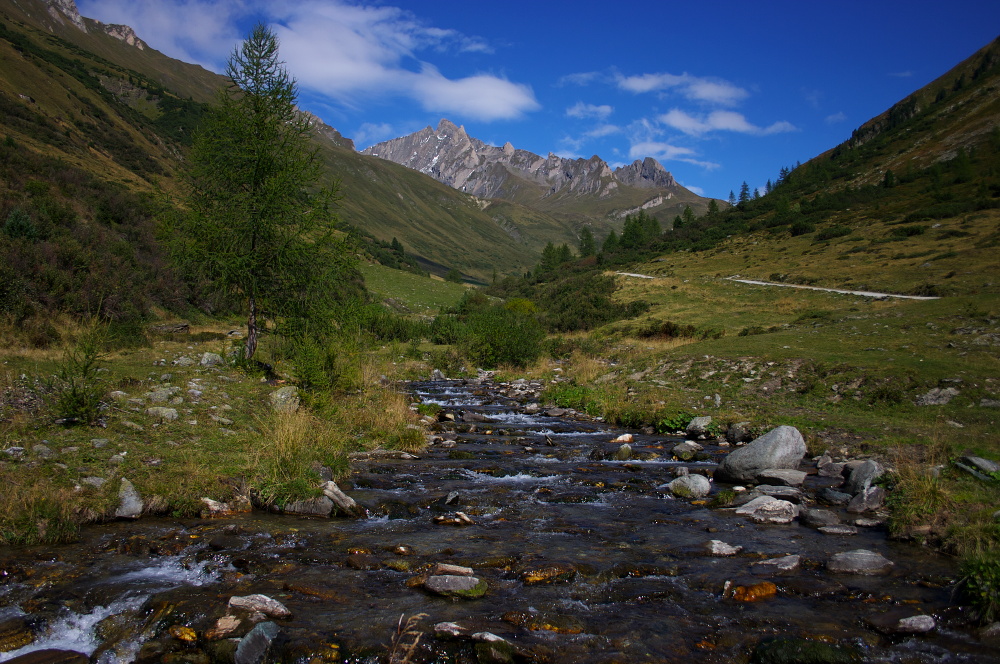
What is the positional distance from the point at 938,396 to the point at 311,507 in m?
17.3

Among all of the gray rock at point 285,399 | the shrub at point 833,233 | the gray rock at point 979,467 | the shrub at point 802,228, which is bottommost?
the gray rock at point 979,467

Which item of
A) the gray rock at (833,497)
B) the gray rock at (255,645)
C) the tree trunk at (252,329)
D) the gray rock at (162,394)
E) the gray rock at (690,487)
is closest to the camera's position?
the gray rock at (255,645)

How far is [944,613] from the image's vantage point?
19.3ft

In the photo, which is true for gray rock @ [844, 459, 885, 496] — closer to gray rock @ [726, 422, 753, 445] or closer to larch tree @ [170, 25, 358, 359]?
gray rock @ [726, 422, 753, 445]

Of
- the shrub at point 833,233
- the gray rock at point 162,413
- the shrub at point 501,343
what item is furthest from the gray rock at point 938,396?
the shrub at point 833,233

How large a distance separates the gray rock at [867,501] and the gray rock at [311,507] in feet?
31.0

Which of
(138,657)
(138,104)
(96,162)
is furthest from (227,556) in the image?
(138,104)

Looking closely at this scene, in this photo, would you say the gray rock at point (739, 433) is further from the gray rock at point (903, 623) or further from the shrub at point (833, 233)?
the shrub at point (833, 233)

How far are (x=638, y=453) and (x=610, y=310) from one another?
125 ft

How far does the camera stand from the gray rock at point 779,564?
23.4 feet

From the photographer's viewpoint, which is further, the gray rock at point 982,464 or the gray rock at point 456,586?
the gray rock at point 982,464

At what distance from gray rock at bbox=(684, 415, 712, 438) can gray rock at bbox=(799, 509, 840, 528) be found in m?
6.96

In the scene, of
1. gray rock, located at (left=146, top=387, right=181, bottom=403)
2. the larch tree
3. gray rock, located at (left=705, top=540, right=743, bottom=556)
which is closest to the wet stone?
gray rock, located at (left=705, top=540, right=743, bottom=556)

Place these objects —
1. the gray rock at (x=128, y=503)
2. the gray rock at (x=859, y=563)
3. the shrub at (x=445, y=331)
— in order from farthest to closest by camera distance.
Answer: the shrub at (x=445, y=331) < the gray rock at (x=128, y=503) < the gray rock at (x=859, y=563)
